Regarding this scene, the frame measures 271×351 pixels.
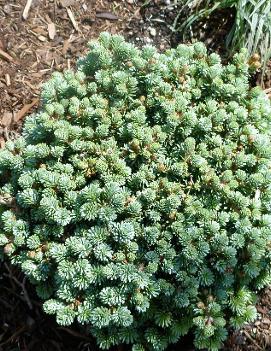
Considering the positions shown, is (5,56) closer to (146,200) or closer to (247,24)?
(247,24)

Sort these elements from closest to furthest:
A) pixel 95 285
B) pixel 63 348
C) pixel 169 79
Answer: pixel 95 285 < pixel 169 79 < pixel 63 348

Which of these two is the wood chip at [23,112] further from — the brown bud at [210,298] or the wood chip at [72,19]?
the brown bud at [210,298]

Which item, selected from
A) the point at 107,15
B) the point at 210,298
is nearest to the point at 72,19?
the point at 107,15

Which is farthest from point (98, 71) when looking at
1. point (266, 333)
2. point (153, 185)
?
point (266, 333)

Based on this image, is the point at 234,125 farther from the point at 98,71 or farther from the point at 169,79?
the point at 98,71

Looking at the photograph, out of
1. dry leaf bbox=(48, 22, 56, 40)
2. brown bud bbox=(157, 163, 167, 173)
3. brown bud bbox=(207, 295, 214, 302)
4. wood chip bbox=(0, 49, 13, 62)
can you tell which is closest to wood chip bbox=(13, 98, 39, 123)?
wood chip bbox=(0, 49, 13, 62)

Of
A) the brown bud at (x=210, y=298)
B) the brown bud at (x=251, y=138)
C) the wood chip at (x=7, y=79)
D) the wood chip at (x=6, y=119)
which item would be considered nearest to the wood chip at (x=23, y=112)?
the wood chip at (x=6, y=119)
